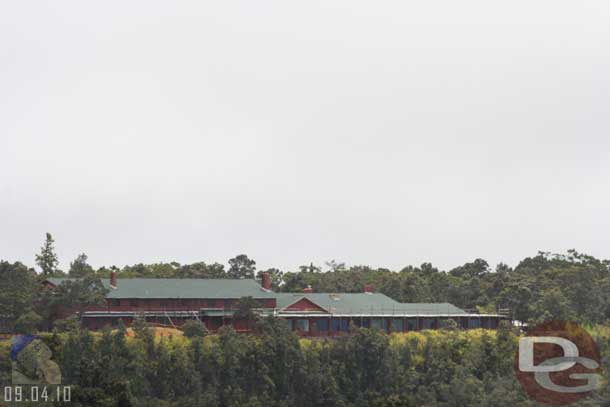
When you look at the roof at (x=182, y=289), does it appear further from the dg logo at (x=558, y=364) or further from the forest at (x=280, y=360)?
the dg logo at (x=558, y=364)

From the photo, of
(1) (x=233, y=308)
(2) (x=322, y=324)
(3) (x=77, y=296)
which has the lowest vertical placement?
(2) (x=322, y=324)

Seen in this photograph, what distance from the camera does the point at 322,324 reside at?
97.4 meters

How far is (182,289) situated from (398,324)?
21.0 meters

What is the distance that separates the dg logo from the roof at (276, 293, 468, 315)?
33.7ft

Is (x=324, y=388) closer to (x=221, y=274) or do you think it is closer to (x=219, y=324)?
(x=219, y=324)

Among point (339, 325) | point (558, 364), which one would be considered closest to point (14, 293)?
point (339, 325)

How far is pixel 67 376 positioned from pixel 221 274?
1637 inches

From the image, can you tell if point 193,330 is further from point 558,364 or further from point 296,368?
point 558,364

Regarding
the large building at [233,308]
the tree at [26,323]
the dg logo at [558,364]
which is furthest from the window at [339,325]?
the tree at [26,323]

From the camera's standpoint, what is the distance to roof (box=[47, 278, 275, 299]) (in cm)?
9719

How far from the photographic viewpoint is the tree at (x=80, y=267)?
102m

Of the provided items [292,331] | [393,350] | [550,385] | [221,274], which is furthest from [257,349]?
[221,274]

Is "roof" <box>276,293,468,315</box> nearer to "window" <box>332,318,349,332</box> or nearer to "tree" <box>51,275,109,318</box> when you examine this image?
"window" <box>332,318,349,332</box>

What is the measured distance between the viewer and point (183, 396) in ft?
275
